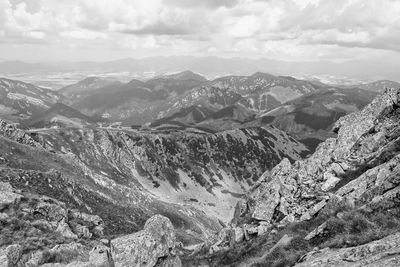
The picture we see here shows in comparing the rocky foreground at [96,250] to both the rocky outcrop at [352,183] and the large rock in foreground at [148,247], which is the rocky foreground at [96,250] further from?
the rocky outcrop at [352,183]

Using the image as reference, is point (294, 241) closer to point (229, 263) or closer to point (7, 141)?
point (229, 263)

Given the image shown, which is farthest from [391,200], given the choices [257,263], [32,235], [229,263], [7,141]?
[7,141]

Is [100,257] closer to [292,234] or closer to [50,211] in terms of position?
[292,234]

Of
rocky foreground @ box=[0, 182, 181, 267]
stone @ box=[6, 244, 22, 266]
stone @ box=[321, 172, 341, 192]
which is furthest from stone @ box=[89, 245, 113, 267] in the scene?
stone @ box=[321, 172, 341, 192]

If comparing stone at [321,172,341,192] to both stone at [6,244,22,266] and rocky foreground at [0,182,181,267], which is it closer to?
rocky foreground at [0,182,181,267]

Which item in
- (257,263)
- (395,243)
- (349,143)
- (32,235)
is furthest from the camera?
(349,143)
